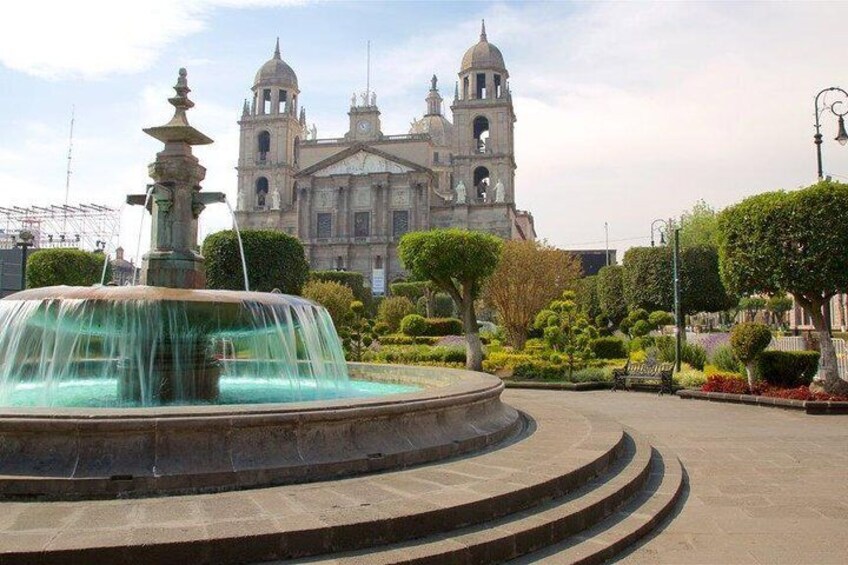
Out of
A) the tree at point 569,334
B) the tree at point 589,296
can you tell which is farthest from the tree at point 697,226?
the tree at point 569,334

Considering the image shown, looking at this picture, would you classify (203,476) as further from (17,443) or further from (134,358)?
(134,358)

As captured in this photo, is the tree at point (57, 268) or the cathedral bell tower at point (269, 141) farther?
the cathedral bell tower at point (269, 141)

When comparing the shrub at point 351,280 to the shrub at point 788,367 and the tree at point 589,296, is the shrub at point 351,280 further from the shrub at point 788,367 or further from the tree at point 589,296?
the shrub at point 788,367

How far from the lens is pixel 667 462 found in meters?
7.06

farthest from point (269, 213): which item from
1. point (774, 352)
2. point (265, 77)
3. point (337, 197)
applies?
point (774, 352)

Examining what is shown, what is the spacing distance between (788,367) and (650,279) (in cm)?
1812

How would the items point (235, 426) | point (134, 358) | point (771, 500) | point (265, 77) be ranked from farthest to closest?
point (265, 77)
point (134, 358)
point (771, 500)
point (235, 426)

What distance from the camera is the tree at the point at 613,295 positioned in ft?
119

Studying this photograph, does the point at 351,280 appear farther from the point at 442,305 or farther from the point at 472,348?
the point at 472,348

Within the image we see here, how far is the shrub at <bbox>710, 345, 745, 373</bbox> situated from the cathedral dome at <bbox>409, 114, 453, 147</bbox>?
2537 inches

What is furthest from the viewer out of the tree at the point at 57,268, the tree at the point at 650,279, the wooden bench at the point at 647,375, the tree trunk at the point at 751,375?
the tree at the point at 650,279

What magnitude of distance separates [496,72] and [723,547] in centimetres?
6355

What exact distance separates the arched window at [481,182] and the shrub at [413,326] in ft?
109

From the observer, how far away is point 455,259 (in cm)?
2131
